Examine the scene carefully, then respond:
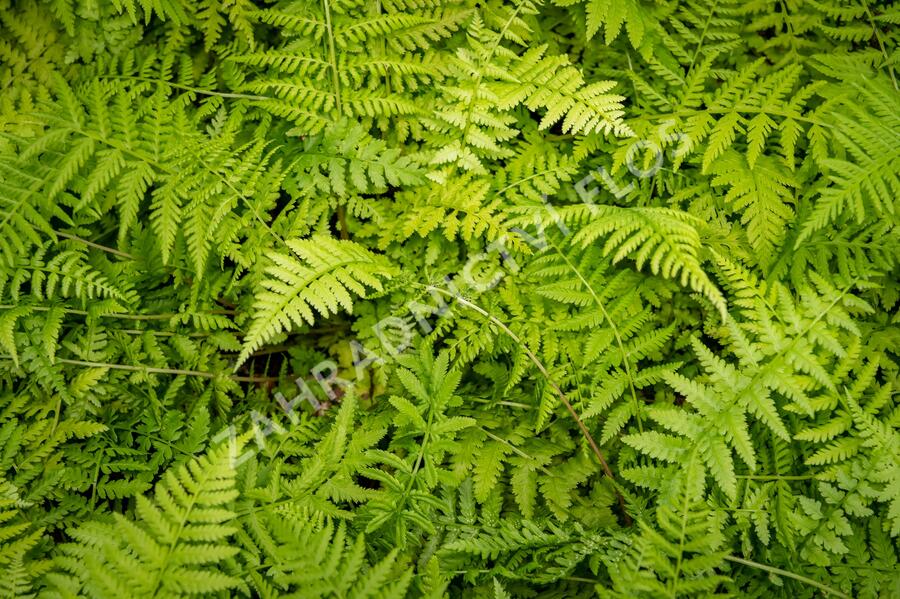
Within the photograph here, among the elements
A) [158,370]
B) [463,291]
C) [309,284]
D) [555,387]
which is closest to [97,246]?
[158,370]

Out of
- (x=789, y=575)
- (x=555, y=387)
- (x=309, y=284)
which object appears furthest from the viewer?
(x=555, y=387)

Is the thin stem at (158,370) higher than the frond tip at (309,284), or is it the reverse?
the frond tip at (309,284)

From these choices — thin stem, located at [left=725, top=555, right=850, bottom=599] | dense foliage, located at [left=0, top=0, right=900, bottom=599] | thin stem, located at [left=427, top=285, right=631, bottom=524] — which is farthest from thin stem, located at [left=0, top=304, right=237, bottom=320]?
thin stem, located at [left=725, top=555, right=850, bottom=599]

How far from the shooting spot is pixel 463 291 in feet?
9.43

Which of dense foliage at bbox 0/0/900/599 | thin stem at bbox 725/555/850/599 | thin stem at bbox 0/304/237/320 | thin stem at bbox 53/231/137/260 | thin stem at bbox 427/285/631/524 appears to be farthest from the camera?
thin stem at bbox 53/231/137/260

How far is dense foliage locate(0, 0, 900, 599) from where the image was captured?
2381 millimetres

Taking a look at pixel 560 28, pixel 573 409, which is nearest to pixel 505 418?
pixel 573 409

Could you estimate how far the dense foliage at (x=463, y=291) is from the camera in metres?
2.38

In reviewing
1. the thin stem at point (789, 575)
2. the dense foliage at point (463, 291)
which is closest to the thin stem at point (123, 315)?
the dense foliage at point (463, 291)

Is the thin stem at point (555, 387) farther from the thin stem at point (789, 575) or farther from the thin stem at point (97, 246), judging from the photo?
the thin stem at point (97, 246)

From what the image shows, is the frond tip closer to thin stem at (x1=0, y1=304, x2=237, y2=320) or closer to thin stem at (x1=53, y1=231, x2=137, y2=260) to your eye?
thin stem at (x1=0, y1=304, x2=237, y2=320)

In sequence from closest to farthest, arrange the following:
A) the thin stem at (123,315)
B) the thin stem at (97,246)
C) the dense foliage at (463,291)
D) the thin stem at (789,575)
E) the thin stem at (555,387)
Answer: the thin stem at (789,575) < the dense foliage at (463,291) < the thin stem at (555,387) < the thin stem at (123,315) < the thin stem at (97,246)

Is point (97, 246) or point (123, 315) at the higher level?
point (97, 246)

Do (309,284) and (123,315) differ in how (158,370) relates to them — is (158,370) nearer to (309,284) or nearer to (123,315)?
(123,315)
